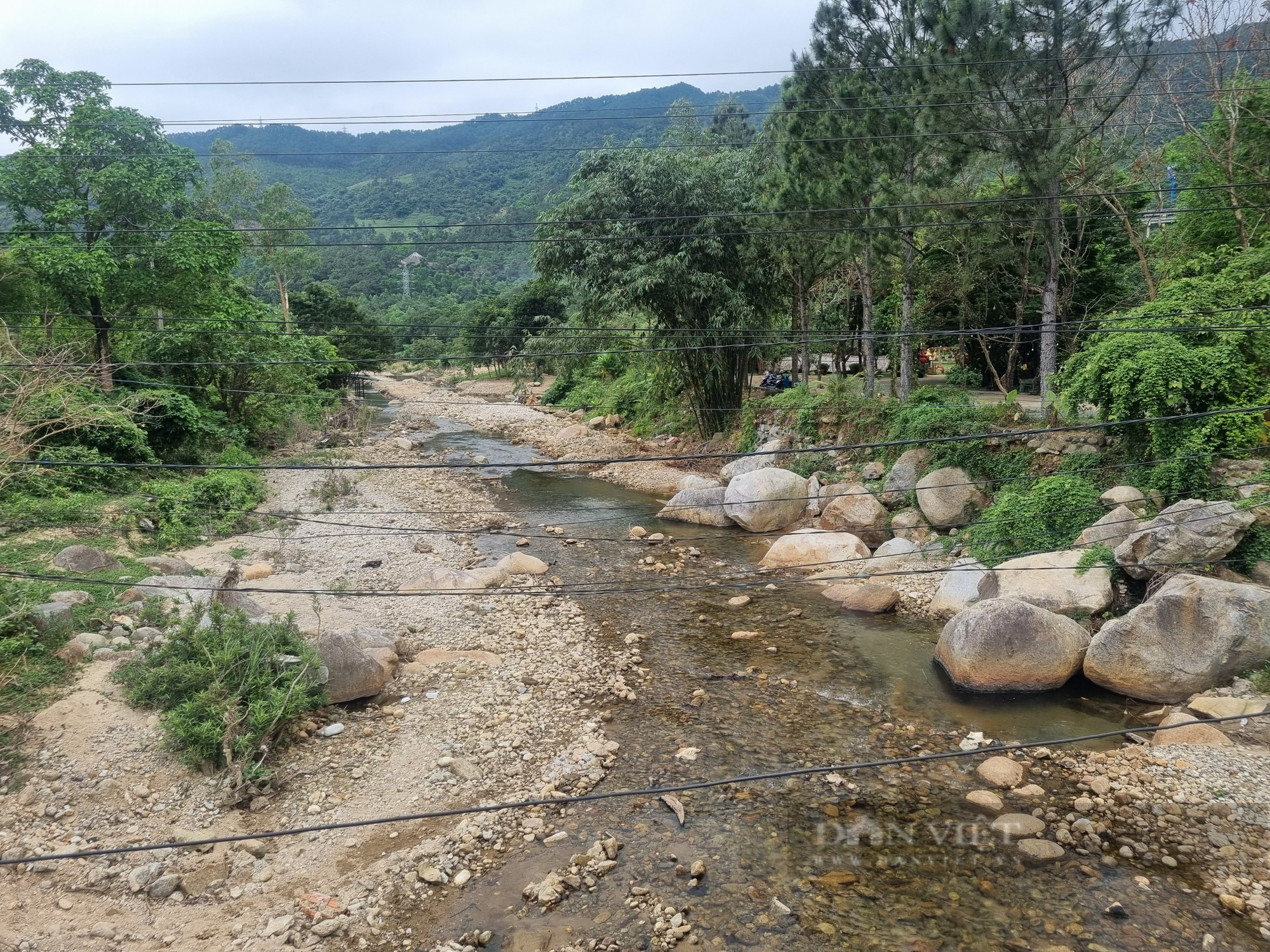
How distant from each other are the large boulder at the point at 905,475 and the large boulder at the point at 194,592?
462 inches

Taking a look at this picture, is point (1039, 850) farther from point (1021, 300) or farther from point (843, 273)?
point (843, 273)

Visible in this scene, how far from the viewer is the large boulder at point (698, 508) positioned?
59.3ft

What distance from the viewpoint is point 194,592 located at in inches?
450

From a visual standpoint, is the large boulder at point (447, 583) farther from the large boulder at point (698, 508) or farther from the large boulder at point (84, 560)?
the large boulder at point (698, 508)

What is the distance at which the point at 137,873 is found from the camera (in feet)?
22.4

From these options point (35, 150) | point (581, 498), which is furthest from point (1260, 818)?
point (35, 150)

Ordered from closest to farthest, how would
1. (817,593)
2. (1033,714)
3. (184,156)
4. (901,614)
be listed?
(1033,714), (901,614), (817,593), (184,156)

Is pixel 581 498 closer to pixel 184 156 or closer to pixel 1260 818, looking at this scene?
pixel 184 156

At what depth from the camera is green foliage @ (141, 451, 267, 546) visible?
15.1 m

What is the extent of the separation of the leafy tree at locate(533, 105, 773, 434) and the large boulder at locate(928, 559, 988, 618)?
339 inches

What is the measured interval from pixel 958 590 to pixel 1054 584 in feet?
4.99

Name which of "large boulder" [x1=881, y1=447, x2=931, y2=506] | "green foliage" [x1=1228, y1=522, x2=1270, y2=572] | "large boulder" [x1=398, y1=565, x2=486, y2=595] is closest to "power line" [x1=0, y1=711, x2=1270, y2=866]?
"green foliage" [x1=1228, y1=522, x2=1270, y2=572]

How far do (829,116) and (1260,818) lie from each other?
14.3m

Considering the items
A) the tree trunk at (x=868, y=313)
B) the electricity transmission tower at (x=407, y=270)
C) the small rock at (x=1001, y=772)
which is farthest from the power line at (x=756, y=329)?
the electricity transmission tower at (x=407, y=270)
